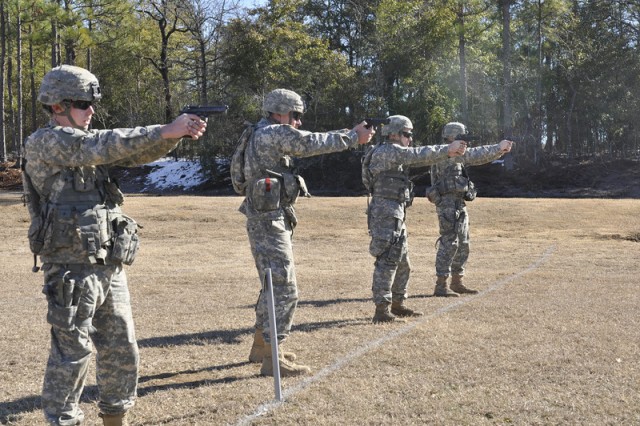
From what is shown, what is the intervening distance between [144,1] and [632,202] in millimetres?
25315

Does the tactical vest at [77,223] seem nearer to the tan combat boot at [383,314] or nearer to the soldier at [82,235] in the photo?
the soldier at [82,235]

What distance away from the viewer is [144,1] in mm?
36938

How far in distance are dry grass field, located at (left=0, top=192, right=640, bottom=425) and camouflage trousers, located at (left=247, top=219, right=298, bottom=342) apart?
1.67ft

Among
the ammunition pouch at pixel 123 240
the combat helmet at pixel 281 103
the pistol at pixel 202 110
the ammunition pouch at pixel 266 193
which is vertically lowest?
the ammunition pouch at pixel 123 240

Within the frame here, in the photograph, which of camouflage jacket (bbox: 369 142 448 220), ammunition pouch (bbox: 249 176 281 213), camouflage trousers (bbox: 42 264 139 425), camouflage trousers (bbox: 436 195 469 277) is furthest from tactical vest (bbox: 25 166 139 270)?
camouflage trousers (bbox: 436 195 469 277)

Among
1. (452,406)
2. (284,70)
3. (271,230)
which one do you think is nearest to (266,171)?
(271,230)

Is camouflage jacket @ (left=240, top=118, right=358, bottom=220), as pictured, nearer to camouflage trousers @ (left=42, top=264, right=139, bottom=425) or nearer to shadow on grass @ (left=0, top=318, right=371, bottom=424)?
shadow on grass @ (left=0, top=318, right=371, bottom=424)

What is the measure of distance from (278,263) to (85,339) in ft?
7.04

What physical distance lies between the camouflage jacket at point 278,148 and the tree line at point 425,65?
28.9 m

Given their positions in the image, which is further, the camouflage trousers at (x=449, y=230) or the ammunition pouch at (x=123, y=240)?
the camouflage trousers at (x=449, y=230)

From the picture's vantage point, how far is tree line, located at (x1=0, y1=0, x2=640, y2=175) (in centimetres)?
3641

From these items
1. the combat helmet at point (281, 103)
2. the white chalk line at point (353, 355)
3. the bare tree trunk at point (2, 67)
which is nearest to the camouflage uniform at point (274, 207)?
the combat helmet at point (281, 103)

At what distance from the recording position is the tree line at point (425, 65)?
36406 mm

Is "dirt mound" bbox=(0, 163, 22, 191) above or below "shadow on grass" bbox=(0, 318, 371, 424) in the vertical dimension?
above
